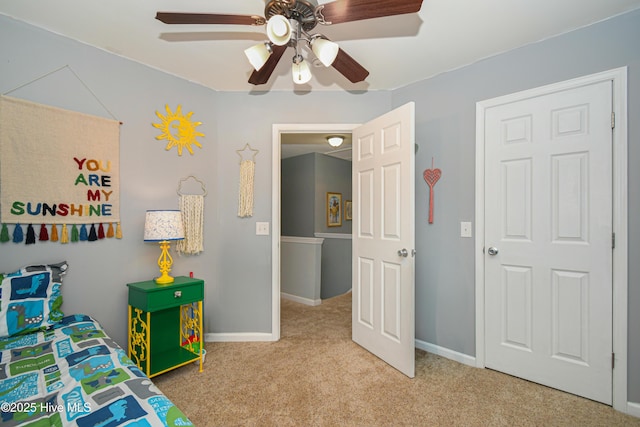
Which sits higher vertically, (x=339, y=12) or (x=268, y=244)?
(x=339, y=12)

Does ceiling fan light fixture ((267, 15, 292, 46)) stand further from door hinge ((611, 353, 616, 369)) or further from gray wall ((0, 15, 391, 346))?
door hinge ((611, 353, 616, 369))

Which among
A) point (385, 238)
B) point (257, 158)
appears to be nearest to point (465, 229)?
point (385, 238)

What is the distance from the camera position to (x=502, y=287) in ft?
7.56

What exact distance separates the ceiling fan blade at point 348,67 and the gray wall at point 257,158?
97 centimetres

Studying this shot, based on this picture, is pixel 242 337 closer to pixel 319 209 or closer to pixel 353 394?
pixel 353 394

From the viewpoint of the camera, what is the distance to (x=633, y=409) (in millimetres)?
1829

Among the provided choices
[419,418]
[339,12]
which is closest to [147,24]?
[339,12]

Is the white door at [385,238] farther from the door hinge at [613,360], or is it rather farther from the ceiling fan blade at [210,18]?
the ceiling fan blade at [210,18]

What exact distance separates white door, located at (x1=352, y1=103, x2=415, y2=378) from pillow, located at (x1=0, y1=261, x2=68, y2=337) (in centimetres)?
212

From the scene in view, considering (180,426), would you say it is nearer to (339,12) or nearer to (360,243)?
(339,12)

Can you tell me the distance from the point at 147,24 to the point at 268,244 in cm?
187

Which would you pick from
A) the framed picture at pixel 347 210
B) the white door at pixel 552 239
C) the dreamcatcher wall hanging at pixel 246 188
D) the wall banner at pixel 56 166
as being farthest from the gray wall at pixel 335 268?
the wall banner at pixel 56 166

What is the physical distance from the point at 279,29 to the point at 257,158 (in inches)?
66.4

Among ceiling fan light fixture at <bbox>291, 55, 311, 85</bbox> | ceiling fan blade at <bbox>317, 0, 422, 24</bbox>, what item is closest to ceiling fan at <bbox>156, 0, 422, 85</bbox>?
ceiling fan blade at <bbox>317, 0, 422, 24</bbox>
